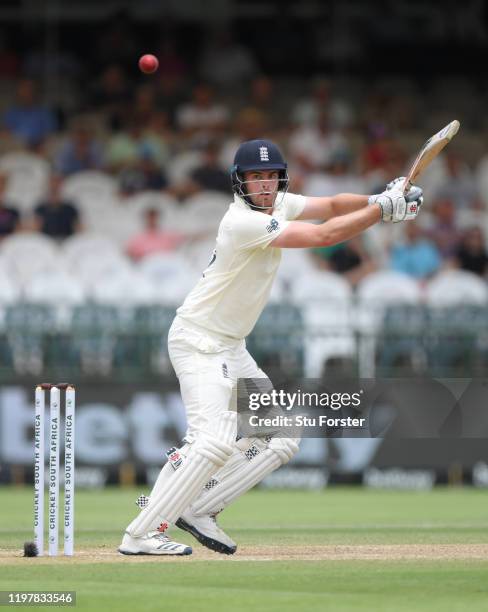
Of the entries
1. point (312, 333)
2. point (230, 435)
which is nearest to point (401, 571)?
point (230, 435)

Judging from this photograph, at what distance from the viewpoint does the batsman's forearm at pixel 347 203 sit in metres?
7.19

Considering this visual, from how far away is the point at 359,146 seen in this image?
16906mm

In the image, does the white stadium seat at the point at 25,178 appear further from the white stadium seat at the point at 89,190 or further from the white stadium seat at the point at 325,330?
the white stadium seat at the point at 325,330

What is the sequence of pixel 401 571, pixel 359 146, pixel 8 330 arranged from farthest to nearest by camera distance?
1. pixel 359 146
2. pixel 8 330
3. pixel 401 571

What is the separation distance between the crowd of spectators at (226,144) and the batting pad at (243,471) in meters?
7.39

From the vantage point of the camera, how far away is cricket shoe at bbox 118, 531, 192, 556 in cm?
675

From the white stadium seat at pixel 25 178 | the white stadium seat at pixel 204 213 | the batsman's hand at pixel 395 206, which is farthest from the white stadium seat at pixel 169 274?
the batsman's hand at pixel 395 206

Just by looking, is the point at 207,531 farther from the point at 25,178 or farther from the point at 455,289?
the point at 25,178

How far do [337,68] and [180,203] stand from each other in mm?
3782

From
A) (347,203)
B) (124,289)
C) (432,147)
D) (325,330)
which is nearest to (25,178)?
(124,289)

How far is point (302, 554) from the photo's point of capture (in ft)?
22.9

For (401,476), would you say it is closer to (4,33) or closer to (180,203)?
(180,203)

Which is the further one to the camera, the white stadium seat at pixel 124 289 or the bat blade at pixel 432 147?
the white stadium seat at pixel 124 289

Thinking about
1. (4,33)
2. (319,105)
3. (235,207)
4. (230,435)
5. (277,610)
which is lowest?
(277,610)
